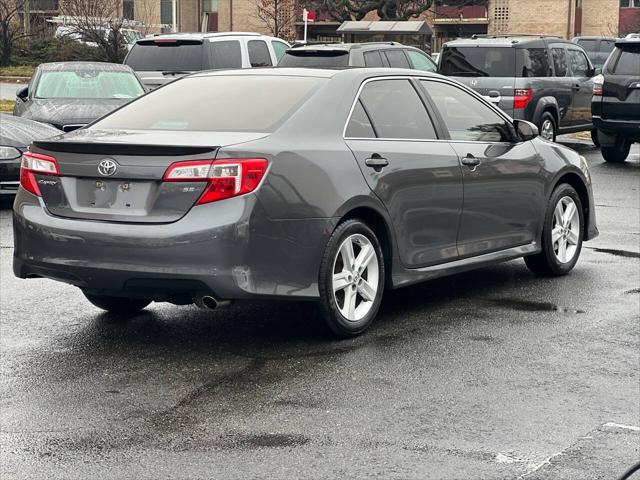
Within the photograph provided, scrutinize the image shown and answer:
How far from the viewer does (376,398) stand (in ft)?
19.1

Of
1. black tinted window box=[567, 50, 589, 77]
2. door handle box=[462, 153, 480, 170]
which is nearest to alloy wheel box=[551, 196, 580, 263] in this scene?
door handle box=[462, 153, 480, 170]

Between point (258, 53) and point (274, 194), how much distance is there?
1487 centimetres

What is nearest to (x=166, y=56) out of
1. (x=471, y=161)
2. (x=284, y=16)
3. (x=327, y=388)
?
(x=471, y=161)

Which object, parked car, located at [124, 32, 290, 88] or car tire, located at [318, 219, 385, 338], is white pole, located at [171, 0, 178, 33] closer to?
parked car, located at [124, 32, 290, 88]

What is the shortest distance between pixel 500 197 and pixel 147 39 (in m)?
13.2

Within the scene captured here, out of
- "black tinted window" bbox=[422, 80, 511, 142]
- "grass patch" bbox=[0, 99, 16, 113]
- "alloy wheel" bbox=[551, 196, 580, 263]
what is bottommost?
"grass patch" bbox=[0, 99, 16, 113]

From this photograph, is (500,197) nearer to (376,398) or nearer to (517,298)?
(517,298)

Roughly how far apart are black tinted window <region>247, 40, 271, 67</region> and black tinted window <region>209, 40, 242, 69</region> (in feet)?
1.24

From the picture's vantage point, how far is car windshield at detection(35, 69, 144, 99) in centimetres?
1780

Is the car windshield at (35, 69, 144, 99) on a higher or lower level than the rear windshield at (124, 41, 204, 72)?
lower

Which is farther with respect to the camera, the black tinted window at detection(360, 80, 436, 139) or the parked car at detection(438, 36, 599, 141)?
the parked car at detection(438, 36, 599, 141)

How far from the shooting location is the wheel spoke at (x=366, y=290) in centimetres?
716

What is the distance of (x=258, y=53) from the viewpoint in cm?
2106

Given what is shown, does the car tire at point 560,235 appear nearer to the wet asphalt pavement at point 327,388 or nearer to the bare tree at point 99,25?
the wet asphalt pavement at point 327,388
